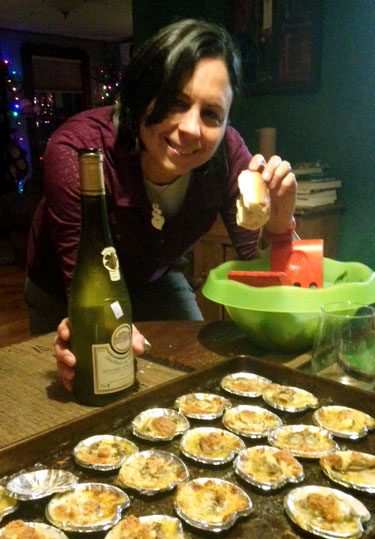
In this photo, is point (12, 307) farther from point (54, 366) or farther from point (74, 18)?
point (74, 18)

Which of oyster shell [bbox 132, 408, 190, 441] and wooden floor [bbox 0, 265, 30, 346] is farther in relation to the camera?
wooden floor [bbox 0, 265, 30, 346]

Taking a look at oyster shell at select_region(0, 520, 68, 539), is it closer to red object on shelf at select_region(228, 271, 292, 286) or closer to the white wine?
the white wine

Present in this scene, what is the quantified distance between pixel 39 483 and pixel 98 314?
0.93 ft

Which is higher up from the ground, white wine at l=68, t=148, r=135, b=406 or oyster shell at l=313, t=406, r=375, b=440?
white wine at l=68, t=148, r=135, b=406

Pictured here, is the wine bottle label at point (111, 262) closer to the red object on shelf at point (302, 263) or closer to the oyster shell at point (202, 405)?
the oyster shell at point (202, 405)

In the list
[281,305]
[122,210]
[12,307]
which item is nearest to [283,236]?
[281,305]

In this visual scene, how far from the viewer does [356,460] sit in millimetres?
594

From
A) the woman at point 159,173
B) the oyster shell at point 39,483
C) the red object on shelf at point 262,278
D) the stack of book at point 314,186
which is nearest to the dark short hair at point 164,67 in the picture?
the woman at point 159,173

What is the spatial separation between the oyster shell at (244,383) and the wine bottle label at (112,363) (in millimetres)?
148

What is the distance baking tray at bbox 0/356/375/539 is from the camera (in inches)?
20.2

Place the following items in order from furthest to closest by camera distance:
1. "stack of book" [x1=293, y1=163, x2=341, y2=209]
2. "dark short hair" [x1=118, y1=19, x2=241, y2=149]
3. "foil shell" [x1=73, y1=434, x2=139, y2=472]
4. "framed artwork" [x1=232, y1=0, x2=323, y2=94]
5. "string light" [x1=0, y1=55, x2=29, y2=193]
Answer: "string light" [x1=0, y1=55, x2=29, y2=193] < "framed artwork" [x1=232, y1=0, x2=323, y2=94] < "stack of book" [x1=293, y1=163, x2=341, y2=209] < "dark short hair" [x1=118, y1=19, x2=241, y2=149] < "foil shell" [x1=73, y1=434, x2=139, y2=472]

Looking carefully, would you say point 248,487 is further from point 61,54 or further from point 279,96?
point 61,54

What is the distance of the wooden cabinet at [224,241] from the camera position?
231 cm

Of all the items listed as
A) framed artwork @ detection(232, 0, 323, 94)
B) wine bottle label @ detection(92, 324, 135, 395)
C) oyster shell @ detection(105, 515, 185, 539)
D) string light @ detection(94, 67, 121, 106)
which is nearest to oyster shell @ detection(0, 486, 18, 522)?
oyster shell @ detection(105, 515, 185, 539)
